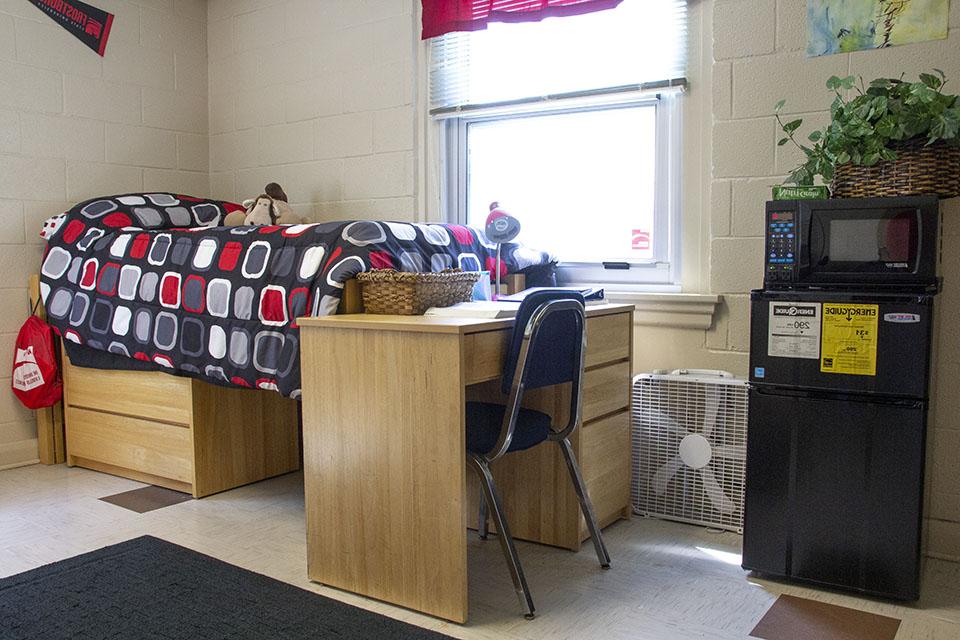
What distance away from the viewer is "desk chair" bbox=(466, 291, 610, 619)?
76.5 inches

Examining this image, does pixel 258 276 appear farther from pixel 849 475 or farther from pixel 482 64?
pixel 849 475

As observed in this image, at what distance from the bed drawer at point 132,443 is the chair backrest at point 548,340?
4.70 ft

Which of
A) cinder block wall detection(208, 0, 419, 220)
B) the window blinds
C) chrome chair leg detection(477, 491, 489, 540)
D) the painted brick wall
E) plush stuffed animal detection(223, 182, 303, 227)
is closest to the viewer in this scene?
the painted brick wall

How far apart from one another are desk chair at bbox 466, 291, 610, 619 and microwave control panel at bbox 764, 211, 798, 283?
19.8 inches

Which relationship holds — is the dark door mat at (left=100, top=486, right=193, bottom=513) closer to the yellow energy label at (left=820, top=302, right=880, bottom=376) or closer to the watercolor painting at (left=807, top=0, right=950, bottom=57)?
the yellow energy label at (left=820, top=302, right=880, bottom=376)

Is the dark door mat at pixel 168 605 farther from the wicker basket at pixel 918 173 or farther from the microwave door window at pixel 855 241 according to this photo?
the wicker basket at pixel 918 173

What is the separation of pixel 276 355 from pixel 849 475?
160 centimetres

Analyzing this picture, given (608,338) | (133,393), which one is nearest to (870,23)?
(608,338)

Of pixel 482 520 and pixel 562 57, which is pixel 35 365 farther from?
pixel 562 57

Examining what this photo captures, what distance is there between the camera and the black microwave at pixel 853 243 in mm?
1961

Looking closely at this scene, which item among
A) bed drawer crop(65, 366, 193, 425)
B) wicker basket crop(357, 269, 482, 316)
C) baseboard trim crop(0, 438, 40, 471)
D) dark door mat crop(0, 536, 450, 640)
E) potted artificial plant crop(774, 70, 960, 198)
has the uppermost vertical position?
potted artificial plant crop(774, 70, 960, 198)

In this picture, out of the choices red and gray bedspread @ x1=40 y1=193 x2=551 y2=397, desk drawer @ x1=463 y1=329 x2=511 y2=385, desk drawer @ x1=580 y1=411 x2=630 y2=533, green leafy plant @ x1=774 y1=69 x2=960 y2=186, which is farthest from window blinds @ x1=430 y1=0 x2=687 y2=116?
desk drawer @ x1=463 y1=329 x2=511 y2=385

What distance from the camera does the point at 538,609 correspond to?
2020 millimetres

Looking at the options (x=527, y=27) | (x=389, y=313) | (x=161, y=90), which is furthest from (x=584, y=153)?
(x=161, y=90)
